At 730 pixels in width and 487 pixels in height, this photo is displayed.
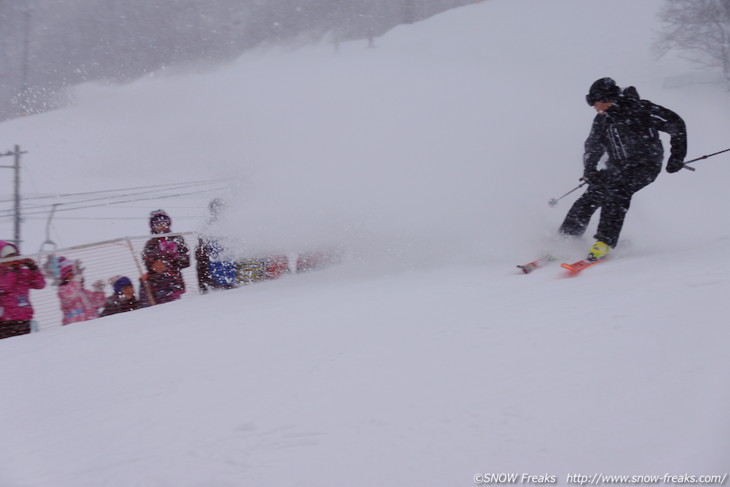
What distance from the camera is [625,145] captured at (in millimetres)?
4320

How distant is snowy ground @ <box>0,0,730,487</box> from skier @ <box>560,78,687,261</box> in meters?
0.38

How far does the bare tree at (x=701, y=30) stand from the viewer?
22.1m

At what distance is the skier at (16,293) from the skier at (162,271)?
3.45 feet

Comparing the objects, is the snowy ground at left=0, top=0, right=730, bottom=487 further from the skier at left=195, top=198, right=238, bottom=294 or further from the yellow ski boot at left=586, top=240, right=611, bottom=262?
the skier at left=195, top=198, right=238, bottom=294

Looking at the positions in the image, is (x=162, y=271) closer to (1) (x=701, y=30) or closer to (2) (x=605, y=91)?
(2) (x=605, y=91)

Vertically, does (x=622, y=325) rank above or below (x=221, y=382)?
above

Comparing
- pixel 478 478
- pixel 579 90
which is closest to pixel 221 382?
pixel 478 478

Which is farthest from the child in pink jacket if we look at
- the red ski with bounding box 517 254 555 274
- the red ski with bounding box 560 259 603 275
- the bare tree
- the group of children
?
the bare tree

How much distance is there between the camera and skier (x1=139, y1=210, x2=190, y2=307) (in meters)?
5.57

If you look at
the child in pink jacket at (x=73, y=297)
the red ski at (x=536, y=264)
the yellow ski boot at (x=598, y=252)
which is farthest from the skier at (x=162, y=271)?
the yellow ski boot at (x=598, y=252)

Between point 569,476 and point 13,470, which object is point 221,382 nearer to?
point 13,470

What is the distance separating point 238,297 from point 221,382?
228 cm

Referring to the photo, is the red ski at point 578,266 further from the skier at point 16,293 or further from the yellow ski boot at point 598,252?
the skier at point 16,293

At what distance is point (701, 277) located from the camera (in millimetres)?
3031
